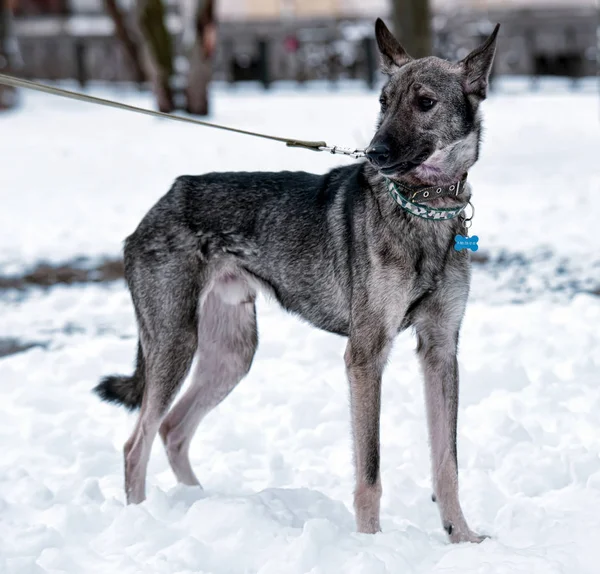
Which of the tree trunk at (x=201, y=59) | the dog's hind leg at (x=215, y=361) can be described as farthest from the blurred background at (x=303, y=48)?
the dog's hind leg at (x=215, y=361)

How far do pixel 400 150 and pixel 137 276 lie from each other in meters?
1.64

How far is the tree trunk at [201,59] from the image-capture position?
60.6 ft

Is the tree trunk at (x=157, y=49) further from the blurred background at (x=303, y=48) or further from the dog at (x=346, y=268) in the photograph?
the dog at (x=346, y=268)

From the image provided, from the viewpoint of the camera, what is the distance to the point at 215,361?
5656 mm

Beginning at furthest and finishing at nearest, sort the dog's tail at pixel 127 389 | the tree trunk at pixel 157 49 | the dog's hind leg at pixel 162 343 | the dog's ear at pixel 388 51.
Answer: the tree trunk at pixel 157 49 < the dog's tail at pixel 127 389 < the dog's hind leg at pixel 162 343 < the dog's ear at pixel 388 51

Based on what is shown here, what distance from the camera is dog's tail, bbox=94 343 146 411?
550 centimetres

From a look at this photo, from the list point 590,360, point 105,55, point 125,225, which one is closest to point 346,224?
point 590,360

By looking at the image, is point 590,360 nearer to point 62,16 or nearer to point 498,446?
point 498,446

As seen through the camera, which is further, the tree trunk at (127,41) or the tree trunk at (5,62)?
the tree trunk at (127,41)

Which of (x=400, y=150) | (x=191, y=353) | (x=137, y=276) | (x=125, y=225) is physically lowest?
(x=125, y=225)

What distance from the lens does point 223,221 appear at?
5.16 m

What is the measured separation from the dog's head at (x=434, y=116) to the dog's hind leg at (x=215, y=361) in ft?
4.91

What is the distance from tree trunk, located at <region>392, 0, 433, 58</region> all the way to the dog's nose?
1112 cm

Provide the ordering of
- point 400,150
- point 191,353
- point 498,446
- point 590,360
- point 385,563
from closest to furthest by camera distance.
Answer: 1. point 385,563
2. point 400,150
3. point 191,353
4. point 498,446
5. point 590,360
